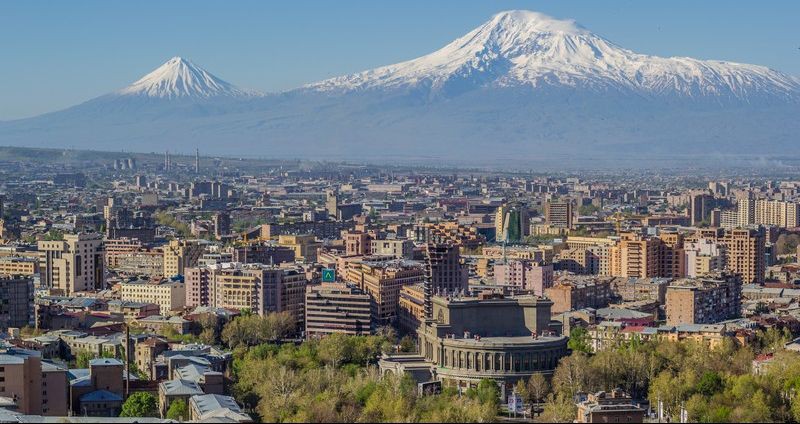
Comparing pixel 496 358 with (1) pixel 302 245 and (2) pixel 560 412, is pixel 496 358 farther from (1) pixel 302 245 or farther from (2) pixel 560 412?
(1) pixel 302 245

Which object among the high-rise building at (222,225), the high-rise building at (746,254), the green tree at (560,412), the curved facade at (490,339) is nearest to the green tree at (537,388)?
the curved facade at (490,339)

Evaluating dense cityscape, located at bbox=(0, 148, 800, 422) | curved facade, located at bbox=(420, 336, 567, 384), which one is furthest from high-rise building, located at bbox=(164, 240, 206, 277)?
curved facade, located at bbox=(420, 336, 567, 384)

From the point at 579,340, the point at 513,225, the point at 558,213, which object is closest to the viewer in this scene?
the point at 579,340

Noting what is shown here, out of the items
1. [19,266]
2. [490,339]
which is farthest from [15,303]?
[490,339]

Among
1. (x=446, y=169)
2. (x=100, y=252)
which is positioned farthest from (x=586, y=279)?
(x=446, y=169)

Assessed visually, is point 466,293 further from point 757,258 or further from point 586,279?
point 757,258

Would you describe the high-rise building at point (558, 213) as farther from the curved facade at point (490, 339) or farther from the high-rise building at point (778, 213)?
the curved facade at point (490, 339)
